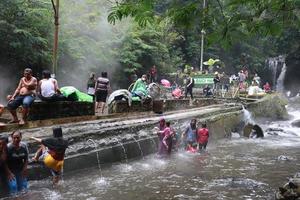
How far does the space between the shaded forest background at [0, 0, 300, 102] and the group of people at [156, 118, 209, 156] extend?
361cm

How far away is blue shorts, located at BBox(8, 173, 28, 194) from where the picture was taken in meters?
8.71

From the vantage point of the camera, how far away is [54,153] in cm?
954

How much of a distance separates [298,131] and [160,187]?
54.9 ft

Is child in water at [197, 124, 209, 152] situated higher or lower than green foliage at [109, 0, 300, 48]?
lower

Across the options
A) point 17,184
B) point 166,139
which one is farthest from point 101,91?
point 17,184

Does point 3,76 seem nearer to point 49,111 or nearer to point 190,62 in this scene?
point 49,111

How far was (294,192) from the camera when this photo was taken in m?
8.62

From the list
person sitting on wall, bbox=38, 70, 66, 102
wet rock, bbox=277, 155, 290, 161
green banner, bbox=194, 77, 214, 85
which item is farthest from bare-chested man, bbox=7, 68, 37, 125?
green banner, bbox=194, 77, 214, 85

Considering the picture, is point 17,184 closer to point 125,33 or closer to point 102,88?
point 102,88

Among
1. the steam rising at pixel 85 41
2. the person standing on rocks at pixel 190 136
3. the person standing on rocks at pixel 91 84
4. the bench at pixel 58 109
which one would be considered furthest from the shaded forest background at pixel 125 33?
the bench at pixel 58 109

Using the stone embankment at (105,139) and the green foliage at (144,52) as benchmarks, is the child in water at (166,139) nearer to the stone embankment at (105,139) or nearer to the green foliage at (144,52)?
the stone embankment at (105,139)

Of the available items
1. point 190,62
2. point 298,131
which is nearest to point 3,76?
point 298,131

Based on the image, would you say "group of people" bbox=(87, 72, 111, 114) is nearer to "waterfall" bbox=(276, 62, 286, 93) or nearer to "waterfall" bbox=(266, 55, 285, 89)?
"waterfall" bbox=(276, 62, 286, 93)

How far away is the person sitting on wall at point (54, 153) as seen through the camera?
943 cm
